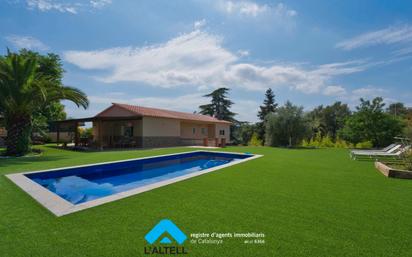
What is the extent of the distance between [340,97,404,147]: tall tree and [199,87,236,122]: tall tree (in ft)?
84.1

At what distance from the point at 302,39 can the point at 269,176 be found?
33.9ft

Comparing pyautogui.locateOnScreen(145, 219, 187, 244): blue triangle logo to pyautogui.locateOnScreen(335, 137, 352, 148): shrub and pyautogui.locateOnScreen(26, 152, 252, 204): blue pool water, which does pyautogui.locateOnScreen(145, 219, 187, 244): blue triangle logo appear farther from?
pyautogui.locateOnScreen(335, 137, 352, 148): shrub

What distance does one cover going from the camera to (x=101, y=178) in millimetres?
8750

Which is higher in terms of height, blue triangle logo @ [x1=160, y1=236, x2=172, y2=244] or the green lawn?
the green lawn

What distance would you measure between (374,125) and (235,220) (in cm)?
2216

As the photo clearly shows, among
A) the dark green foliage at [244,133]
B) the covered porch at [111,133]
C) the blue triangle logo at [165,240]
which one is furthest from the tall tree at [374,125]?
the blue triangle logo at [165,240]

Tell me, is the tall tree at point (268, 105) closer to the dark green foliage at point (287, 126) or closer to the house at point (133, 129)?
the dark green foliage at point (287, 126)

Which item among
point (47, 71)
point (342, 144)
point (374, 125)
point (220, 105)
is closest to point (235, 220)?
point (374, 125)

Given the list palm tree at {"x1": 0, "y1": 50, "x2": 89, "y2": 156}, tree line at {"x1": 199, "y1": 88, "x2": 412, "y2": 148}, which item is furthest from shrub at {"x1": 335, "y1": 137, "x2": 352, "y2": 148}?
palm tree at {"x1": 0, "y1": 50, "x2": 89, "y2": 156}

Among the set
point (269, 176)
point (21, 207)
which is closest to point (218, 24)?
point (269, 176)

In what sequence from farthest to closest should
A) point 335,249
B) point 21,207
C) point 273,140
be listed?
point 273,140, point 21,207, point 335,249

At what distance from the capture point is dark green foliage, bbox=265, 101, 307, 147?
23.6m

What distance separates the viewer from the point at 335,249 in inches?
102

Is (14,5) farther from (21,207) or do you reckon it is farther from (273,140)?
(273,140)
